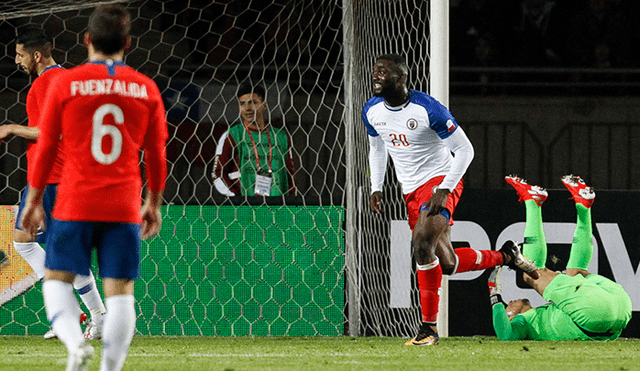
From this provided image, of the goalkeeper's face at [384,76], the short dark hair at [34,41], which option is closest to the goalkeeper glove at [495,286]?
the goalkeeper's face at [384,76]

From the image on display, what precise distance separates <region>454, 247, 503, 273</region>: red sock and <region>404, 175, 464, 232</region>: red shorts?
A: 312mm

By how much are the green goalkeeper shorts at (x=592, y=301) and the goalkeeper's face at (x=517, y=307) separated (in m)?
0.18

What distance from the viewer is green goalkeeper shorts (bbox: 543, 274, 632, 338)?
4.63 m

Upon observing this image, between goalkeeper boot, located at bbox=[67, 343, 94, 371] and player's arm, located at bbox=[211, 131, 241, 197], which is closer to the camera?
goalkeeper boot, located at bbox=[67, 343, 94, 371]

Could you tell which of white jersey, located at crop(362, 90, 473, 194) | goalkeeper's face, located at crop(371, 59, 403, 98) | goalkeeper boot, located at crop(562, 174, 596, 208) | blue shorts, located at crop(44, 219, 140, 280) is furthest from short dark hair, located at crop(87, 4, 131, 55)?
goalkeeper boot, located at crop(562, 174, 596, 208)

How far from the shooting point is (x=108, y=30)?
2.53 metres

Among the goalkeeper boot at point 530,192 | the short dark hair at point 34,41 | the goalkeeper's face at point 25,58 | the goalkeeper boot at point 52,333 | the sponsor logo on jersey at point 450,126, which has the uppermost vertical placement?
the short dark hair at point 34,41

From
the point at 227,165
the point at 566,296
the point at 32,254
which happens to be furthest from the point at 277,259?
the point at 566,296

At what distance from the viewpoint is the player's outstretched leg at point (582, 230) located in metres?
4.99

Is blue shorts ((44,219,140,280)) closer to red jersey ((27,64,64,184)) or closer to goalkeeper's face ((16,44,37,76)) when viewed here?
red jersey ((27,64,64,184))

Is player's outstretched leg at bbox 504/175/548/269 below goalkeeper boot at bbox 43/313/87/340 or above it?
above

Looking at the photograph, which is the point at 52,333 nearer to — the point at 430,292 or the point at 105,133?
the point at 430,292

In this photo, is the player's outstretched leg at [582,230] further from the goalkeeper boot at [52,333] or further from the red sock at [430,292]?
the goalkeeper boot at [52,333]

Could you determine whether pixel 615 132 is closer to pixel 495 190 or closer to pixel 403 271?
pixel 495 190
